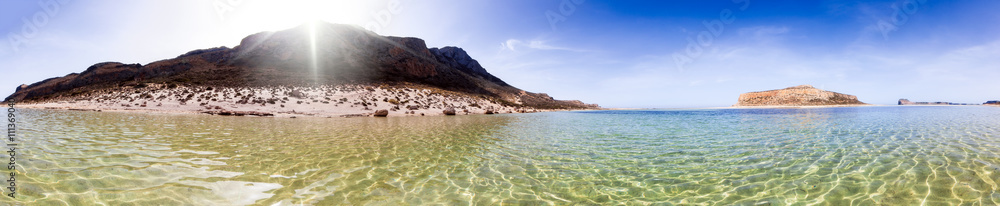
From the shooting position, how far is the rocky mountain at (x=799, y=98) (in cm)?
9781

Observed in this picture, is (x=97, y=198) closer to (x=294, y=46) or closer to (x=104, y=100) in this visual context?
(x=104, y=100)

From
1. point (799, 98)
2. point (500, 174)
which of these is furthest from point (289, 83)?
point (799, 98)

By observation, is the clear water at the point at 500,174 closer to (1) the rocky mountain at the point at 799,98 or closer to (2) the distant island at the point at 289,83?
(2) the distant island at the point at 289,83

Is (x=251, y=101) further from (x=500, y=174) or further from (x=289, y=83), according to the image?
(x=500, y=174)

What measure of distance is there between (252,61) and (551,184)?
261 feet

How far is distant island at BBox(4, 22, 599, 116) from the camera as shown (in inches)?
1598

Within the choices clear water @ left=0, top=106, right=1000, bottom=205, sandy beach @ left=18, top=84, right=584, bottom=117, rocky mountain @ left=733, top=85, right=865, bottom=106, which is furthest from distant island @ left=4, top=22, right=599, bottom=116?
rocky mountain @ left=733, top=85, right=865, bottom=106

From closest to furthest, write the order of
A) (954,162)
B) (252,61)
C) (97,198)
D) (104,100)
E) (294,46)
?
(97,198)
(954,162)
(104,100)
(252,61)
(294,46)

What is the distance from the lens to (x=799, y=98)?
328 feet

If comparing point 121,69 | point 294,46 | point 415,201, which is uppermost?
point 294,46

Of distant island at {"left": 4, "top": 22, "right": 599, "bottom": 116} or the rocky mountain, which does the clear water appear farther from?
the rocky mountain

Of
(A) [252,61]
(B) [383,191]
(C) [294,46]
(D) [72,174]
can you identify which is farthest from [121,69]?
(B) [383,191]

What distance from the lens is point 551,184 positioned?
660cm

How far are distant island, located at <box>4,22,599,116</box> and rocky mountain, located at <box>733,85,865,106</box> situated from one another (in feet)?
263
